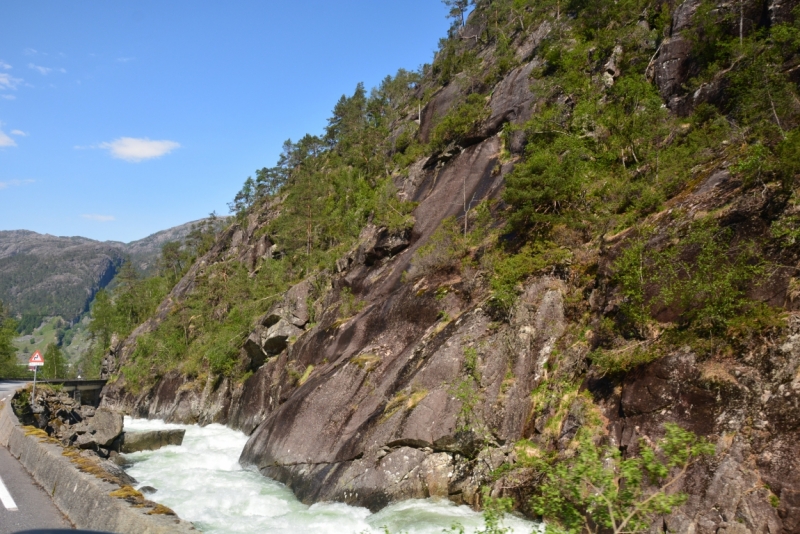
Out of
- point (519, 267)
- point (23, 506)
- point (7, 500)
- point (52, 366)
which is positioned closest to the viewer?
point (23, 506)

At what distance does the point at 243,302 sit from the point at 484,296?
3350 cm

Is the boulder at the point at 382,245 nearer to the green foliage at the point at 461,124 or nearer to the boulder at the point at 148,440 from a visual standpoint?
the green foliage at the point at 461,124

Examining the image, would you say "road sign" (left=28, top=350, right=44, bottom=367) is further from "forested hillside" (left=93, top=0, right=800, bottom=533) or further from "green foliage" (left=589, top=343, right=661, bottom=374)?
"green foliage" (left=589, top=343, right=661, bottom=374)

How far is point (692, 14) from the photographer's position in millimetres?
24359

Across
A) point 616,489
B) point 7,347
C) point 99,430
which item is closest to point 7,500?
point 616,489

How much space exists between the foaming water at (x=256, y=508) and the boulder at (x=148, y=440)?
2.21 meters

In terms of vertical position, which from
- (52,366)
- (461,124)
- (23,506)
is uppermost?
(461,124)

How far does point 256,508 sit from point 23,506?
7.77 metres

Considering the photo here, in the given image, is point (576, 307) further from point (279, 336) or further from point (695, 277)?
point (279, 336)

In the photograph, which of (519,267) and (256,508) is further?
(519,267)

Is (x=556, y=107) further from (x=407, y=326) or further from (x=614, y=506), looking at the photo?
(x=614, y=506)

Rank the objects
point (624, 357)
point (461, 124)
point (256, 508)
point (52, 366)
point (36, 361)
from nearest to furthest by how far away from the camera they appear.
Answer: point (624, 357)
point (256, 508)
point (36, 361)
point (461, 124)
point (52, 366)

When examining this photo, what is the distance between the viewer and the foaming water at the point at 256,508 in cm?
1239

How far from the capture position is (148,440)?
26141 millimetres
